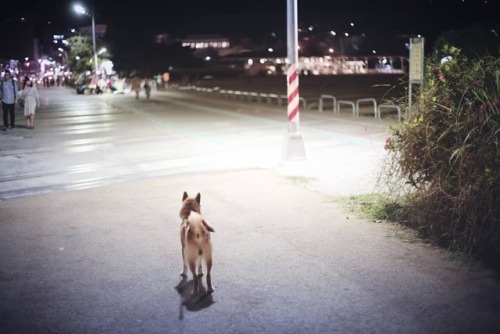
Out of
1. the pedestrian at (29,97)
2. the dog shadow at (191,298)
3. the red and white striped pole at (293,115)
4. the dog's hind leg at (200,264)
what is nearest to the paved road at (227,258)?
the dog shadow at (191,298)

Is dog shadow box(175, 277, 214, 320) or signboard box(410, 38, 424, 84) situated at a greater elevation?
signboard box(410, 38, 424, 84)

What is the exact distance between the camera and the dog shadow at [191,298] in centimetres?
507

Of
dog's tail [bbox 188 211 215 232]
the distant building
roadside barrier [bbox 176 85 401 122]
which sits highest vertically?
the distant building

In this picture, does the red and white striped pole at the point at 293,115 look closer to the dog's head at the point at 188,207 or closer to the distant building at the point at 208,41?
the dog's head at the point at 188,207

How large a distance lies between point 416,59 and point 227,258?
5.94 metres

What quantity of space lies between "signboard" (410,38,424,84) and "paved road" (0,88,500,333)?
2035mm

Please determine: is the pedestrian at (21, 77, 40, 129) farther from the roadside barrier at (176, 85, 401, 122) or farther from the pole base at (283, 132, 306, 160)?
the roadside barrier at (176, 85, 401, 122)

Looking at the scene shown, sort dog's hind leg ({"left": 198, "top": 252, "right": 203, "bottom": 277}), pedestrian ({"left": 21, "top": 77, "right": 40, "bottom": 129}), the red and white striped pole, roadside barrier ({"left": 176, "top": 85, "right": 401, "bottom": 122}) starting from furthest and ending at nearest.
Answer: roadside barrier ({"left": 176, "top": 85, "right": 401, "bottom": 122}), pedestrian ({"left": 21, "top": 77, "right": 40, "bottom": 129}), the red and white striped pole, dog's hind leg ({"left": 198, "top": 252, "right": 203, "bottom": 277})

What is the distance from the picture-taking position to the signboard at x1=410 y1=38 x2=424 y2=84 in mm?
10172

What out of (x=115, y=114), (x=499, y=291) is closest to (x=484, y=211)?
(x=499, y=291)

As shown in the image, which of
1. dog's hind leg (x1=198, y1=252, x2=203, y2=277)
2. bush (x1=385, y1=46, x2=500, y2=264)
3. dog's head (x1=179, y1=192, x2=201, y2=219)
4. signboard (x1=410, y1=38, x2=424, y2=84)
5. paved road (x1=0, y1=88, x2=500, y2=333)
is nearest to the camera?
paved road (x1=0, y1=88, x2=500, y2=333)

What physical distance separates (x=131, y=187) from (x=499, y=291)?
6873mm

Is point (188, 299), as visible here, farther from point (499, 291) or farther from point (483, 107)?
point (483, 107)

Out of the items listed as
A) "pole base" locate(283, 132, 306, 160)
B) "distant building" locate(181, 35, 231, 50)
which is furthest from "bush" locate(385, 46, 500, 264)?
"distant building" locate(181, 35, 231, 50)
